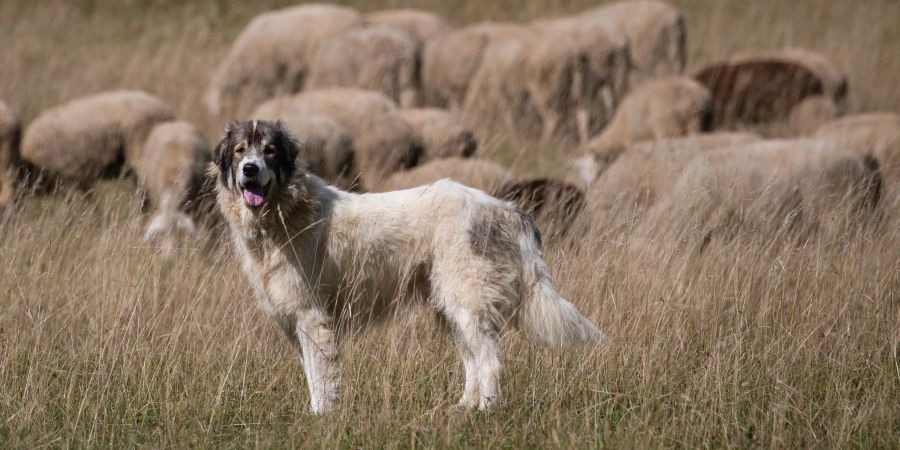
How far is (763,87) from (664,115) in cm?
341

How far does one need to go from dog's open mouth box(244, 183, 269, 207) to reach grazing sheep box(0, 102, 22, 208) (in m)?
5.59

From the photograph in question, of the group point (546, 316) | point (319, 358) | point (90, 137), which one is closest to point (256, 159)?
point (319, 358)

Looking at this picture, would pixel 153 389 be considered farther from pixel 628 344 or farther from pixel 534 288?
pixel 628 344

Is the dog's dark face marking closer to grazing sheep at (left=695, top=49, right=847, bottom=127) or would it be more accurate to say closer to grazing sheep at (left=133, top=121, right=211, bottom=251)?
grazing sheep at (left=133, top=121, right=211, bottom=251)

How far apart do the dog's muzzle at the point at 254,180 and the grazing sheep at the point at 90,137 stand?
5710 mm

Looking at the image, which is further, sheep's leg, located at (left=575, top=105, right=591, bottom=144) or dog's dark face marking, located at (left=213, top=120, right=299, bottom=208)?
sheep's leg, located at (left=575, top=105, right=591, bottom=144)

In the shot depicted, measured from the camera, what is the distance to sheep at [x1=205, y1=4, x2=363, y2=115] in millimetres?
15922

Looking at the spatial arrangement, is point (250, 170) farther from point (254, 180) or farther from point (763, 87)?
point (763, 87)

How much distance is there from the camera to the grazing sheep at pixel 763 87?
1600 centimetres

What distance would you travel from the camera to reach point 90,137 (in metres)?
10.3

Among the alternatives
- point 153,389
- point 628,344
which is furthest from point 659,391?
point 153,389

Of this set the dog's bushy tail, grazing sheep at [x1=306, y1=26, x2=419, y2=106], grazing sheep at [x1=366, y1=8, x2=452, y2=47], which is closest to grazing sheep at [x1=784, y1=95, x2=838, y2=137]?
grazing sheep at [x1=306, y1=26, x2=419, y2=106]

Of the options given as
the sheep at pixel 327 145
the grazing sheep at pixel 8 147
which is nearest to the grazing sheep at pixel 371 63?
the sheep at pixel 327 145

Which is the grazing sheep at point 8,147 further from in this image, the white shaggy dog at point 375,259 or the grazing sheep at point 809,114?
the grazing sheep at point 809,114
